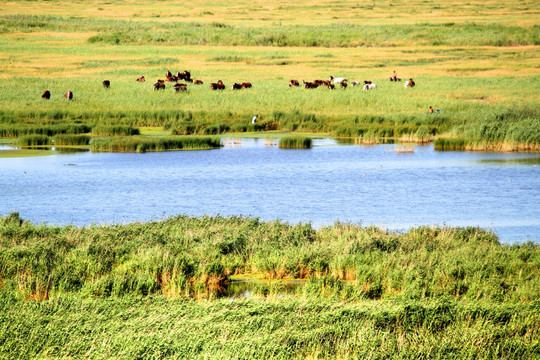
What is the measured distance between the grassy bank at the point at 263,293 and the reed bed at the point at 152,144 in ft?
49.9

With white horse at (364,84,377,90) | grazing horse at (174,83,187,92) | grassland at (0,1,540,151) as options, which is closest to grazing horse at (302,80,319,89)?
grassland at (0,1,540,151)

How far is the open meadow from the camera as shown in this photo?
941 cm

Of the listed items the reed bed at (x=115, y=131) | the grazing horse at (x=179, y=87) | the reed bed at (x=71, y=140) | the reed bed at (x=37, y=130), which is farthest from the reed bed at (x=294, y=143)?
the grazing horse at (x=179, y=87)

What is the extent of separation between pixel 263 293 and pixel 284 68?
160 ft

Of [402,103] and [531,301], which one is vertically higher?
[402,103]

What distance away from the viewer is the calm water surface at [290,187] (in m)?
18.8

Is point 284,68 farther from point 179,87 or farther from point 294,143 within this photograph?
point 294,143

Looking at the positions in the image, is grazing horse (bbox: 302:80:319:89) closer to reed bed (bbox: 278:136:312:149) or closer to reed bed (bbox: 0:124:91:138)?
reed bed (bbox: 278:136:312:149)

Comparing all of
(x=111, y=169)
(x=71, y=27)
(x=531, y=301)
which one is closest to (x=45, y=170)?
(x=111, y=169)

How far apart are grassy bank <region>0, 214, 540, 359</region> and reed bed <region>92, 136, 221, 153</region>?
15.2 metres

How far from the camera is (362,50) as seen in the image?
73.2 metres

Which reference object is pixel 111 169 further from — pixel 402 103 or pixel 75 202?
pixel 402 103

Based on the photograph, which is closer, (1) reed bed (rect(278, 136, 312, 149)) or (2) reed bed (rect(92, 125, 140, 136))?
(1) reed bed (rect(278, 136, 312, 149))

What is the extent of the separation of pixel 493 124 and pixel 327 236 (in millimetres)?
18041
